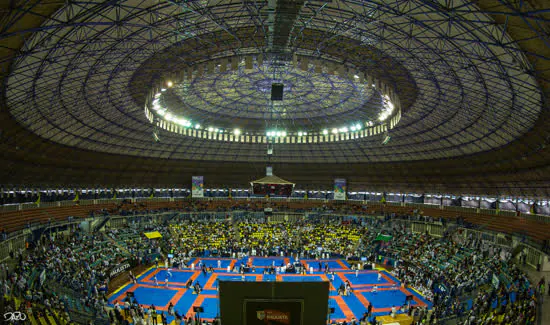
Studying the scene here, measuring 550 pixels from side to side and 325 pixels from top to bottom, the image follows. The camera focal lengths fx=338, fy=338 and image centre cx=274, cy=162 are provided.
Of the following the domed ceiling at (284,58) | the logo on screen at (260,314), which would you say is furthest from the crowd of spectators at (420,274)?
the logo on screen at (260,314)

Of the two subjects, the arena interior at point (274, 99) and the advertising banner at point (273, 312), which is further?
the arena interior at point (274, 99)

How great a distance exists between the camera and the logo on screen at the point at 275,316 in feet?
23.9

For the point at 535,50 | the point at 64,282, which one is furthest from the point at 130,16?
the point at 535,50

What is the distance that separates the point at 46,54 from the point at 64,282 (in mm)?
19160

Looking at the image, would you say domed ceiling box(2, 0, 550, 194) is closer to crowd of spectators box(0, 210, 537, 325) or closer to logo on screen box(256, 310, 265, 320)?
crowd of spectators box(0, 210, 537, 325)

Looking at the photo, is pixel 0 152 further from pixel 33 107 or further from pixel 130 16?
pixel 130 16

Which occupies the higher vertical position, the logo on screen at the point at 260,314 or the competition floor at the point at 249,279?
the logo on screen at the point at 260,314

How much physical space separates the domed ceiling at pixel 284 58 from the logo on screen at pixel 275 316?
16.8m

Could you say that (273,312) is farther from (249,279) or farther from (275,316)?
(249,279)

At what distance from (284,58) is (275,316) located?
29.6m
